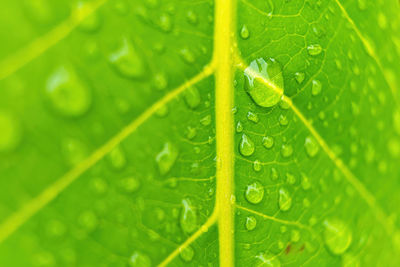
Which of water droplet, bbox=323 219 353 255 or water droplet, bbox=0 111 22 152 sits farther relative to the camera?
water droplet, bbox=323 219 353 255

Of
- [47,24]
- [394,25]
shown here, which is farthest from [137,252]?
[394,25]

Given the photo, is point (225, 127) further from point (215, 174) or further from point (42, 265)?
point (42, 265)

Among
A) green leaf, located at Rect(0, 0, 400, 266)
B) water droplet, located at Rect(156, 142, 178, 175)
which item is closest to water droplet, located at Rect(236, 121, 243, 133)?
green leaf, located at Rect(0, 0, 400, 266)

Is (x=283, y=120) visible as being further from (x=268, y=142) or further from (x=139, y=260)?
(x=139, y=260)

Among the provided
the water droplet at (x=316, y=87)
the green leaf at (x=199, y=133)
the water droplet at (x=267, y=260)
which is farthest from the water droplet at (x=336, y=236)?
the water droplet at (x=316, y=87)

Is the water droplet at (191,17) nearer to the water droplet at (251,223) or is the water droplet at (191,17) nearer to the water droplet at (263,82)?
the water droplet at (263,82)

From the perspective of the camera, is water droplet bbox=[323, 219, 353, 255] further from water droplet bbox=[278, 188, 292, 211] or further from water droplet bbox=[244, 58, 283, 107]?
water droplet bbox=[244, 58, 283, 107]
